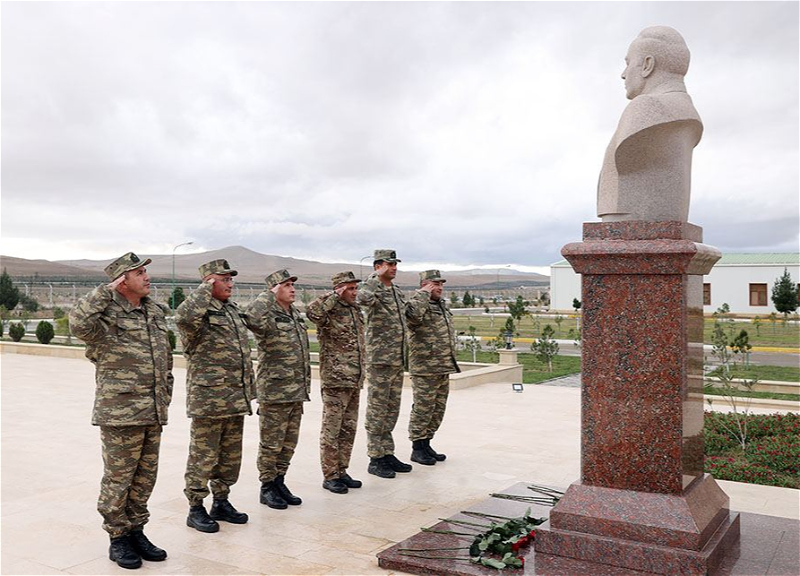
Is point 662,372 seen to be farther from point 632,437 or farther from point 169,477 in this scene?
point 169,477

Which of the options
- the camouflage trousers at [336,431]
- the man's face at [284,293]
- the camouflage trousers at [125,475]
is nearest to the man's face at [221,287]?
the man's face at [284,293]

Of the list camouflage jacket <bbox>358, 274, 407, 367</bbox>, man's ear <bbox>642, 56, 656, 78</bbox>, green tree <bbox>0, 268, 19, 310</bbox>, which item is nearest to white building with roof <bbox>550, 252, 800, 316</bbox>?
green tree <bbox>0, 268, 19, 310</bbox>

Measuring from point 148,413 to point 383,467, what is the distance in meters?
2.61

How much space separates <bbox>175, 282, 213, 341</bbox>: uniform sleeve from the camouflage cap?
134cm

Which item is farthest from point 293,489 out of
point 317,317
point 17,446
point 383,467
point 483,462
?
point 17,446

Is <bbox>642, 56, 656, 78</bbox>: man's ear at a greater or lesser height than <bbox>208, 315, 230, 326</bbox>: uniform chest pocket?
greater

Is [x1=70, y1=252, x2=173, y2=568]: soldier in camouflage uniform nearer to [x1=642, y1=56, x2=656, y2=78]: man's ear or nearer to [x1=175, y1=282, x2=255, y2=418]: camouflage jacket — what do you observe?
[x1=175, y1=282, x2=255, y2=418]: camouflage jacket

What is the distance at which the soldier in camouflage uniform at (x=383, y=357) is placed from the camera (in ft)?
20.6

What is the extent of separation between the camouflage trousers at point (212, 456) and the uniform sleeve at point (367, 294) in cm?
168

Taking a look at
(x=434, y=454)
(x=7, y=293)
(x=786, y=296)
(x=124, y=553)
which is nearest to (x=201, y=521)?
(x=124, y=553)

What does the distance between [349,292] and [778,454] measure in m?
4.19

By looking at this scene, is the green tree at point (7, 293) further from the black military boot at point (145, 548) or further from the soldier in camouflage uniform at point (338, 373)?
the black military boot at point (145, 548)

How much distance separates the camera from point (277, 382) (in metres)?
5.36

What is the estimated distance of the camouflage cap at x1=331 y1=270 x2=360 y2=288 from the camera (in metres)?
5.90
